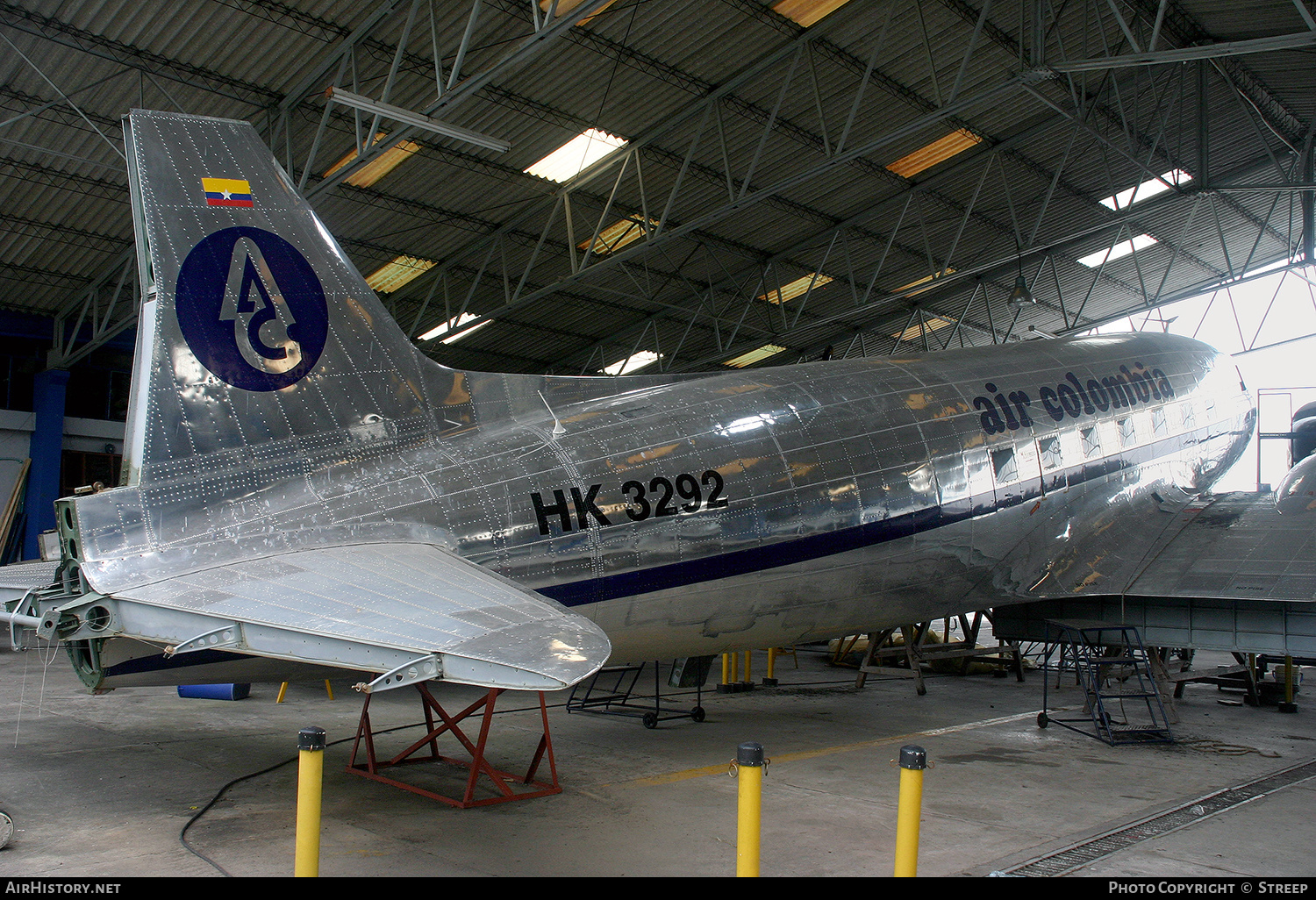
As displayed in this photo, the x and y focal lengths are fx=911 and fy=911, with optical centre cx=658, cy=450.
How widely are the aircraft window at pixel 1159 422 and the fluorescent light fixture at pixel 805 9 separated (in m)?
10.3

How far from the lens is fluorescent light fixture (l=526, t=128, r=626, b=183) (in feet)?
72.8

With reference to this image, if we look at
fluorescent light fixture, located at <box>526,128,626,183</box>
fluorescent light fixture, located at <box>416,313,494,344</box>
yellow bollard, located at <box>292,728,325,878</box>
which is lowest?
yellow bollard, located at <box>292,728,325,878</box>

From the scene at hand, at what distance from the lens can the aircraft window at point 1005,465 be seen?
12.7 meters

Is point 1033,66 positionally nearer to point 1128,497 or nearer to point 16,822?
point 1128,497

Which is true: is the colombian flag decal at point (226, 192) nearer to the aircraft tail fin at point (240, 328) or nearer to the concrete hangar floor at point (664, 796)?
the aircraft tail fin at point (240, 328)

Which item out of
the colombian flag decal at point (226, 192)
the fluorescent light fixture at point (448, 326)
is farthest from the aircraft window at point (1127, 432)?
the fluorescent light fixture at point (448, 326)

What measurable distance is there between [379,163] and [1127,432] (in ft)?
55.0

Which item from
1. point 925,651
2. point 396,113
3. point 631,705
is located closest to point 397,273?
point 396,113

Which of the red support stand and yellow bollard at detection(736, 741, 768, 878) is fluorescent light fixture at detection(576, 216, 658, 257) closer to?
the red support stand

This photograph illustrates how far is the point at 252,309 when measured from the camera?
811cm

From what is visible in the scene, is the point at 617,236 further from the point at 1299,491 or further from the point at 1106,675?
the point at 1106,675

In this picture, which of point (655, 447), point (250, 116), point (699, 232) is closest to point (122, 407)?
point (250, 116)

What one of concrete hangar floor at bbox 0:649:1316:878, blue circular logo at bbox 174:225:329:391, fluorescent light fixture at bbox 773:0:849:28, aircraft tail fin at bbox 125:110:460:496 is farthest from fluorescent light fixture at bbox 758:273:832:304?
blue circular logo at bbox 174:225:329:391

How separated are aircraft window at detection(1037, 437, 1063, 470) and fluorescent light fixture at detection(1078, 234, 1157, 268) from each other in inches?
878
